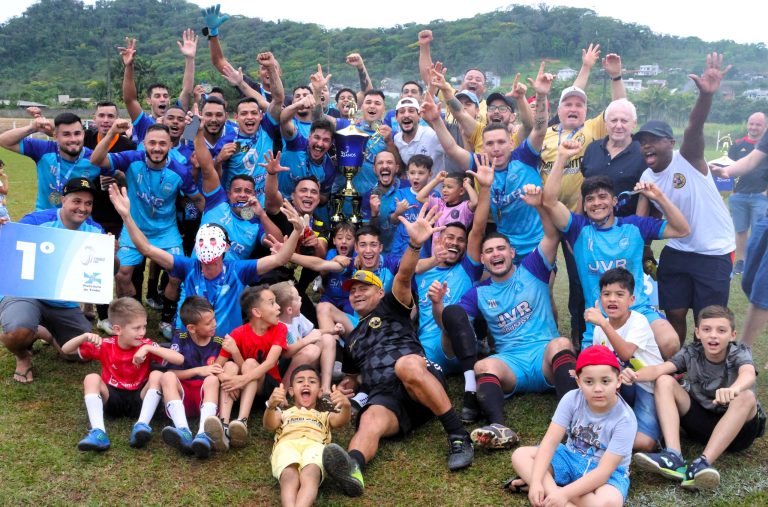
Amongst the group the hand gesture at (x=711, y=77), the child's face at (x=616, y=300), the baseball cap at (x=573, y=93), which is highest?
the hand gesture at (x=711, y=77)

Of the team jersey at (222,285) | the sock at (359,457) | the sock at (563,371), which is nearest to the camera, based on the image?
the sock at (359,457)

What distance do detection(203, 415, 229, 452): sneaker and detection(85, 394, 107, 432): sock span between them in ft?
2.56

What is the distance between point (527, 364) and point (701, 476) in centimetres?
160

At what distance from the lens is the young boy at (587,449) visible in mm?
3996

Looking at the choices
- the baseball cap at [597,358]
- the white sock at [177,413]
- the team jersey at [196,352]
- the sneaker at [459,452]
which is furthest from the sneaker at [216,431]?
the baseball cap at [597,358]

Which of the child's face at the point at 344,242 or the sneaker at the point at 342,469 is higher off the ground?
the child's face at the point at 344,242

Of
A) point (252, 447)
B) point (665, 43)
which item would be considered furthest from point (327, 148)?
point (665, 43)

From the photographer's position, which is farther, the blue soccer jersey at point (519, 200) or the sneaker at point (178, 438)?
the blue soccer jersey at point (519, 200)

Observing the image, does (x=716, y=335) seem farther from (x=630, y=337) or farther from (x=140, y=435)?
(x=140, y=435)

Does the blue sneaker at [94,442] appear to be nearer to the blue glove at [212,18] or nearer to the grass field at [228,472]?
the grass field at [228,472]

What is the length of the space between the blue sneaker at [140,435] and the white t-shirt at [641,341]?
10.8 feet

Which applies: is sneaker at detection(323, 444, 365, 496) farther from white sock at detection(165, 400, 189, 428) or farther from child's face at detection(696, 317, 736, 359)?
child's face at detection(696, 317, 736, 359)

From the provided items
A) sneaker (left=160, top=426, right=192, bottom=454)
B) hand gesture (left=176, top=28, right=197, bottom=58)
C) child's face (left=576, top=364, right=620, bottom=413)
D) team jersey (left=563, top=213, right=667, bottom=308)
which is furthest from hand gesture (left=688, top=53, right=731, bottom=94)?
hand gesture (left=176, top=28, right=197, bottom=58)

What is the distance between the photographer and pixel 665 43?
47406mm
